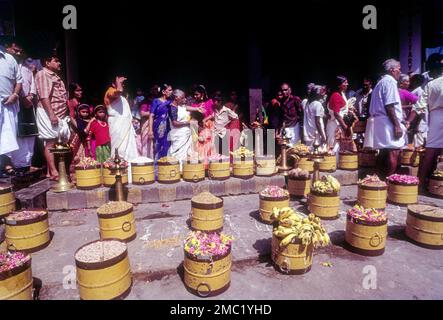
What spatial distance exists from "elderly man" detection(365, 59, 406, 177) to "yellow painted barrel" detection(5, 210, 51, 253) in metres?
5.73

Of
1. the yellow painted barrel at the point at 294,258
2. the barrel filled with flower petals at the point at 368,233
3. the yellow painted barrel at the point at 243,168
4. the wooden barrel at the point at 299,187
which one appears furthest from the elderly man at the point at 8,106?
the barrel filled with flower petals at the point at 368,233

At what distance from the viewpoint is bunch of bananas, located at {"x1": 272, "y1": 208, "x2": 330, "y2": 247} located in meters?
2.80

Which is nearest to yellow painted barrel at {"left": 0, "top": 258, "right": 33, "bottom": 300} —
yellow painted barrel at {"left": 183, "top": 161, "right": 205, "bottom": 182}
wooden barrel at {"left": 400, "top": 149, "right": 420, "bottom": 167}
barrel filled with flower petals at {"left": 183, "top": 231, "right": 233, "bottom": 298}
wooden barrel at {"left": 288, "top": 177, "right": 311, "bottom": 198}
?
barrel filled with flower petals at {"left": 183, "top": 231, "right": 233, "bottom": 298}

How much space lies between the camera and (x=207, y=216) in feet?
12.0

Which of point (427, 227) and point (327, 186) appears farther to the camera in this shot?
point (327, 186)

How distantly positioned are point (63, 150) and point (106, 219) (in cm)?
202

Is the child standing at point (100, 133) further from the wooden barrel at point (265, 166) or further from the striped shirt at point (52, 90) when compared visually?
the wooden barrel at point (265, 166)

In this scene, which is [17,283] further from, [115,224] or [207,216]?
[207,216]

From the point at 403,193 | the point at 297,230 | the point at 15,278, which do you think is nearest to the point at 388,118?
the point at 403,193

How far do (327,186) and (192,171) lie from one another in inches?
95.8

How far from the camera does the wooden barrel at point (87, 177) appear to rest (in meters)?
4.83

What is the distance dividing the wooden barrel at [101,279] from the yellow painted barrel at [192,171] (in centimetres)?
297

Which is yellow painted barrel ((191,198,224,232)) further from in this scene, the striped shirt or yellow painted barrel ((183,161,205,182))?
the striped shirt

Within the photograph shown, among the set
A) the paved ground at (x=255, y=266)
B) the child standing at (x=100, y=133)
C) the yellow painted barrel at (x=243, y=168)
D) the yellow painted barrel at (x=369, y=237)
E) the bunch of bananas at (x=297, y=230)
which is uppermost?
the child standing at (x=100, y=133)
